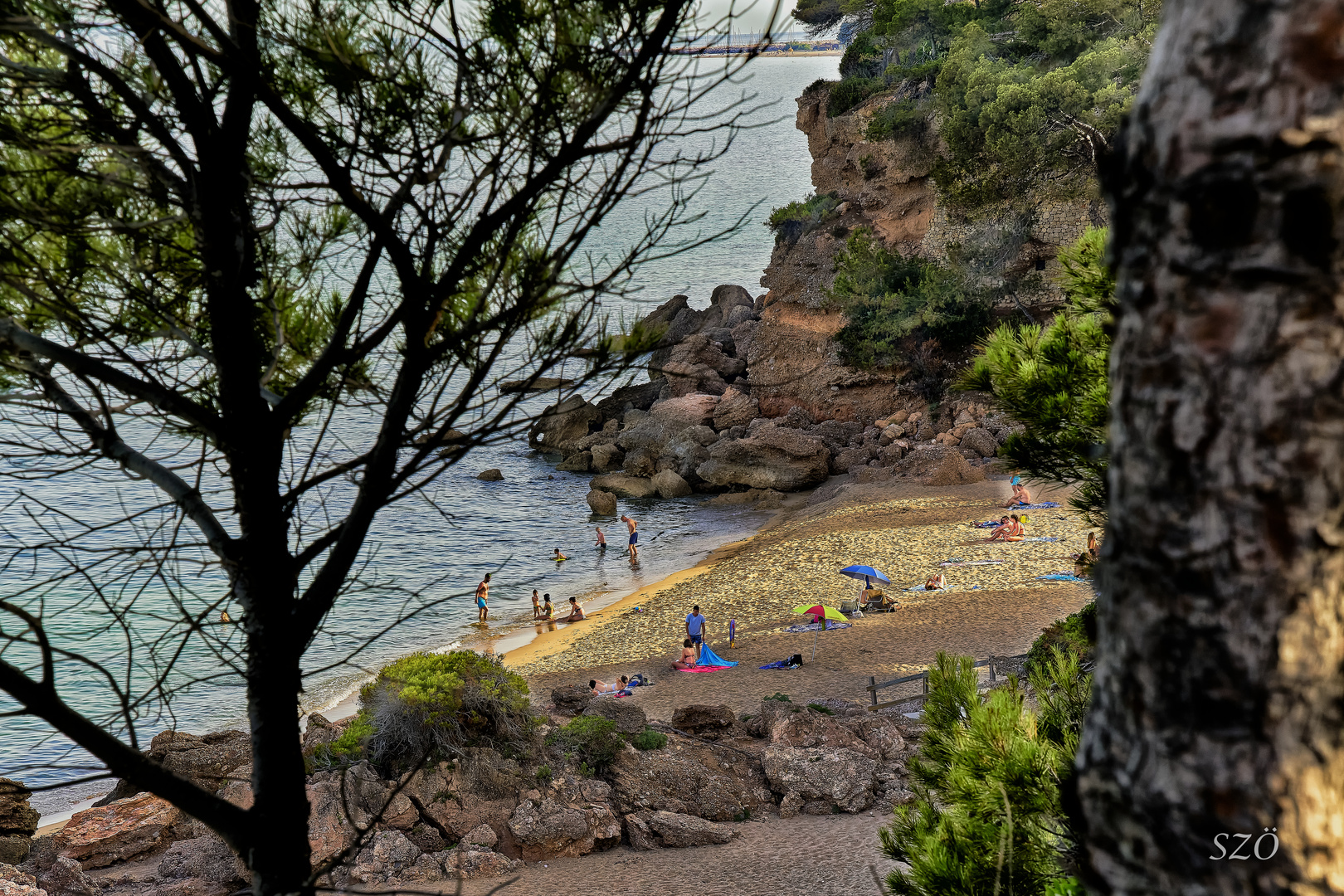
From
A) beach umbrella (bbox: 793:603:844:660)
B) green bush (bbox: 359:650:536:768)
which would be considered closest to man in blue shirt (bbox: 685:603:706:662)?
beach umbrella (bbox: 793:603:844:660)

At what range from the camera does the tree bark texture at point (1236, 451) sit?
1.36m

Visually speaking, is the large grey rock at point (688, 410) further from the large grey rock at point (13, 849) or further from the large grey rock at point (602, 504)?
the large grey rock at point (13, 849)

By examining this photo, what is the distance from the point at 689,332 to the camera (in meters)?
45.8

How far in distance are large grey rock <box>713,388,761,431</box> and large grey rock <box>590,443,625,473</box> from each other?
3.81 m

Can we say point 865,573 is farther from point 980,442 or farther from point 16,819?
point 16,819

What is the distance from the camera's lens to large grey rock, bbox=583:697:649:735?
11375 millimetres

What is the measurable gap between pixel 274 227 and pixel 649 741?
8.99 meters

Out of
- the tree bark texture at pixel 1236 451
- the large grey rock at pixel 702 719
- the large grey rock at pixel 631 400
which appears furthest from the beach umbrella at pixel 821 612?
the large grey rock at pixel 631 400

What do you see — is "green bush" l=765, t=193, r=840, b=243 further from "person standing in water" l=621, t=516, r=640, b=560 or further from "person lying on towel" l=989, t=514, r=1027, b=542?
"person lying on towel" l=989, t=514, r=1027, b=542

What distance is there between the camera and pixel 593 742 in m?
10.9

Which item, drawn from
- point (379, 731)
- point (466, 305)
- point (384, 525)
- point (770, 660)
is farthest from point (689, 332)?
point (466, 305)

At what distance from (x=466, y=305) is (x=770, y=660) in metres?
14.4

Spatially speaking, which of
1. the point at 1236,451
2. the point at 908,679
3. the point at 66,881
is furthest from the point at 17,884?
the point at 908,679

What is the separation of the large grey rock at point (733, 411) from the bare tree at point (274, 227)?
3151 cm
